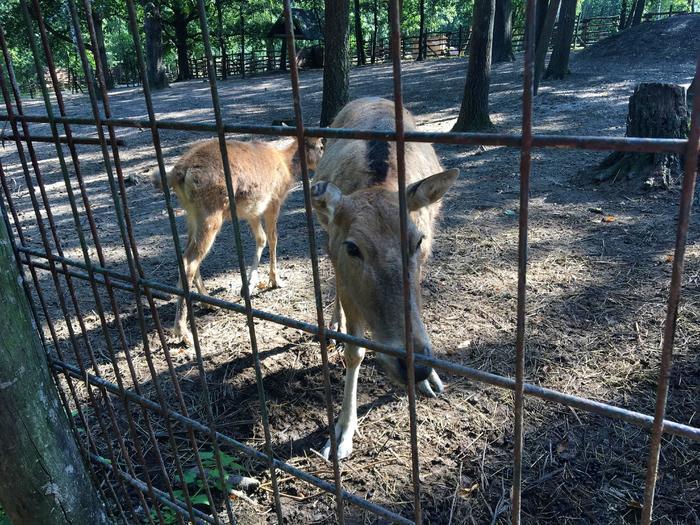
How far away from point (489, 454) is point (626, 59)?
2062 centimetres

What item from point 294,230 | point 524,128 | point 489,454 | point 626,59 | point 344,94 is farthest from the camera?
point 626,59

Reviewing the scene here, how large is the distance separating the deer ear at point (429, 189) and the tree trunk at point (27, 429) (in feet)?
5.77

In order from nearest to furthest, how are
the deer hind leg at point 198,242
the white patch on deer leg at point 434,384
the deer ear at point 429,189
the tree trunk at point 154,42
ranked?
the deer ear at point 429,189 < the white patch on deer leg at point 434,384 < the deer hind leg at point 198,242 < the tree trunk at point 154,42

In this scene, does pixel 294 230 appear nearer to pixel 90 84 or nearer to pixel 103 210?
pixel 103 210

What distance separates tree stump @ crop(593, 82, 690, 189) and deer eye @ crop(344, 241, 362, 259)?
5521 millimetres

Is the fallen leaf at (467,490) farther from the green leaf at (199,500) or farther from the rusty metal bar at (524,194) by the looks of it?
the rusty metal bar at (524,194)

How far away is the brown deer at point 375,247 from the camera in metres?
2.34

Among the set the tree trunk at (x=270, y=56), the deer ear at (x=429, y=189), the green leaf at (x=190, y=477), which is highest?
the tree trunk at (x=270, y=56)

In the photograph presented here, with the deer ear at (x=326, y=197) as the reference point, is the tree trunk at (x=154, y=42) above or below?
above

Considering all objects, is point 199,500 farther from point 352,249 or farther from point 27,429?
point 352,249

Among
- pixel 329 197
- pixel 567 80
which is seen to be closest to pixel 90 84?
pixel 329 197

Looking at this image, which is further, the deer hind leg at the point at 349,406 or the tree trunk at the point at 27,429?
the deer hind leg at the point at 349,406

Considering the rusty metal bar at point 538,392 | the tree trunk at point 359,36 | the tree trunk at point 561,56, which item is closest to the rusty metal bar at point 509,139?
the rusty metal bar at point 538,392

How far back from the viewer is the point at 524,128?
1041 mm
